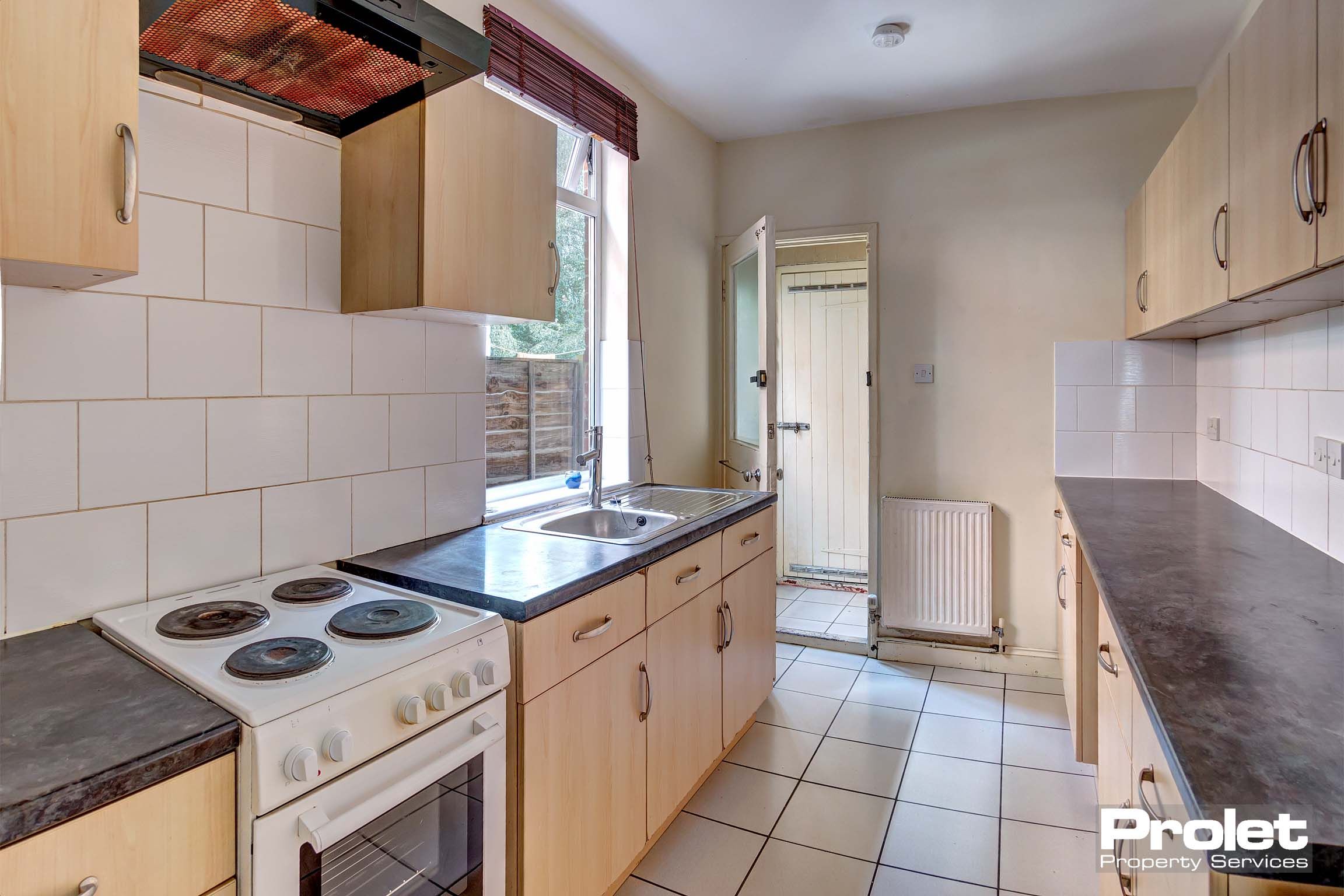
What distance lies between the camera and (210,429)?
1461 millimetres

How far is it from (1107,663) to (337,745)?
1.55 m

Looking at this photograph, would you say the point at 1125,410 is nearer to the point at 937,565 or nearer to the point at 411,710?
the point at 937,565

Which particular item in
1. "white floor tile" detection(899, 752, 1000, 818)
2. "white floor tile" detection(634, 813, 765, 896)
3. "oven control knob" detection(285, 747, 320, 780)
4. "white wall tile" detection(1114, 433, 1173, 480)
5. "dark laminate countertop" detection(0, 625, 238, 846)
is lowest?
"white floor tile" detection(634, 813, 765, 896)

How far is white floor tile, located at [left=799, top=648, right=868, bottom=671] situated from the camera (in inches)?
133

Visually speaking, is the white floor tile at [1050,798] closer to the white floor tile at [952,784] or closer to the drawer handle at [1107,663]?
the white floor tile at [952,784]

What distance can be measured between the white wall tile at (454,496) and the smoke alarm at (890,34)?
208 centimetres

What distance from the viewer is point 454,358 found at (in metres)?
2.04

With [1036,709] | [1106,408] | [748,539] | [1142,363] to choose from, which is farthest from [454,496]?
[1142,363]

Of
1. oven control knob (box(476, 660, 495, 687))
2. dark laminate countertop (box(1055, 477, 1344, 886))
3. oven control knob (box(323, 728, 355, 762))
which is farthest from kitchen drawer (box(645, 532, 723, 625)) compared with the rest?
dark laminate countertop (box(1055, 477, 1344, 886))

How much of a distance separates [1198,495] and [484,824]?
2676 mm

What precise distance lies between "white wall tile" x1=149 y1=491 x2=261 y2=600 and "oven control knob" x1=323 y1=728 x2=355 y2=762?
0.66 m

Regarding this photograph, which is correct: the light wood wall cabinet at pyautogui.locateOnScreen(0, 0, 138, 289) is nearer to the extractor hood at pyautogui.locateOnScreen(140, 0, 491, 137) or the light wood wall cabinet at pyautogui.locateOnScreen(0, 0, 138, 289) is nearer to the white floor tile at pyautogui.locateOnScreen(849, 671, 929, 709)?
the extractor hood at pyautogui.locateOnScreen(140, 0, 491, 137)

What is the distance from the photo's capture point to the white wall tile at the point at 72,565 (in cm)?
120

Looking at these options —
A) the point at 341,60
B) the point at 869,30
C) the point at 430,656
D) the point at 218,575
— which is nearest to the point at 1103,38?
the point at 869,30
